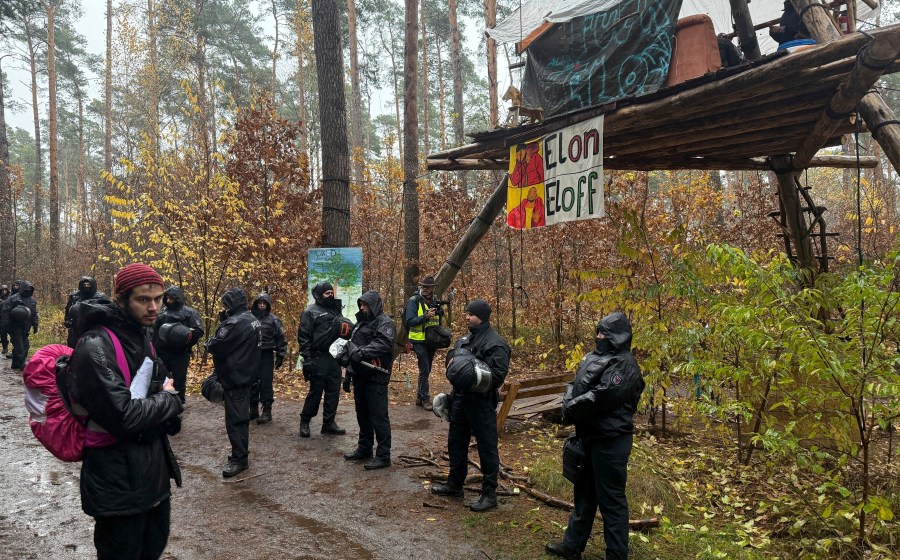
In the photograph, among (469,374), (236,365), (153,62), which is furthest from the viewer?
(153,62)

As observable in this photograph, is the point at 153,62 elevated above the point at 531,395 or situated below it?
above

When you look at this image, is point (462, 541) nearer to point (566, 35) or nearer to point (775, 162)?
point (566, 35)

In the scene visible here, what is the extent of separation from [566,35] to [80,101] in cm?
4484

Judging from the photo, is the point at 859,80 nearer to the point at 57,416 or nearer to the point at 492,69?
the point at 57,416

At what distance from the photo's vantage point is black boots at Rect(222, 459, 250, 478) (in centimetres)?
569

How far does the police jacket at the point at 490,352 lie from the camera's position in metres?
4.79

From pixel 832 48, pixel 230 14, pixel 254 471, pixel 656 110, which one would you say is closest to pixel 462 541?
pixel 254 471

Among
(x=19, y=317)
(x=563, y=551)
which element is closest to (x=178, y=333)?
(x=563, y=551)

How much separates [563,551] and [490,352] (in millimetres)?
1748

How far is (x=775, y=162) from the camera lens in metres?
6.90

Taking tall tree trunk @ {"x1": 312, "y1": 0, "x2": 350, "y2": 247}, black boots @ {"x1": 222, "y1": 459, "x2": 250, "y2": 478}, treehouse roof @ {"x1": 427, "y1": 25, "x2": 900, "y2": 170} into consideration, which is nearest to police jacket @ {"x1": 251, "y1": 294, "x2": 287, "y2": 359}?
black boots @ {"x1": 222, "y1": 459, "x2": 250, "y2": 478}

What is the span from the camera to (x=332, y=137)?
10.0 m

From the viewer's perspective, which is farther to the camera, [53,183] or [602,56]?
[53,183]

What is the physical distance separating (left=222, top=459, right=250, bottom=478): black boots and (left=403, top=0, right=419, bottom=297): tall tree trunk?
25.6 feet
